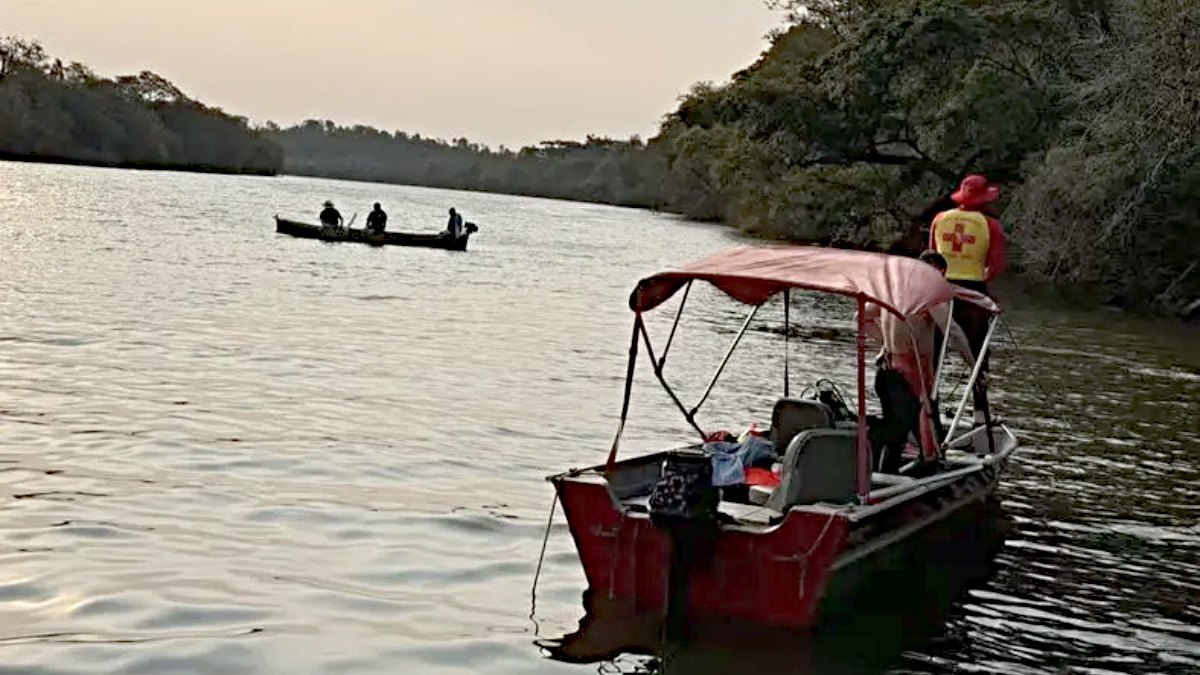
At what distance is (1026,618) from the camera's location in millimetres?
10359

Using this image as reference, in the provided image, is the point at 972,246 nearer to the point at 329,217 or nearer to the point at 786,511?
the point at 786,511

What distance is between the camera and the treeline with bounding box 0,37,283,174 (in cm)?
12731

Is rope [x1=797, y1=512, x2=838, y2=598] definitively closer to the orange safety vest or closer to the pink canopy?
the pink canopy

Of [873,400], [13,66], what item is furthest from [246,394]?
[13,66]

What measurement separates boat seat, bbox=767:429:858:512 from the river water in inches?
35.6

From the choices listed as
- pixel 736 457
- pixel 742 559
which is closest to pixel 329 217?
pixel 736 457

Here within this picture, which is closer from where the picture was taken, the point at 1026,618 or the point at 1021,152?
the point at 1026,618

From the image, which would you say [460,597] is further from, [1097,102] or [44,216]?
[44,216]

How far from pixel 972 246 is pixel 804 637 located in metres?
5.54

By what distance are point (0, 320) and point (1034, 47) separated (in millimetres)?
33184

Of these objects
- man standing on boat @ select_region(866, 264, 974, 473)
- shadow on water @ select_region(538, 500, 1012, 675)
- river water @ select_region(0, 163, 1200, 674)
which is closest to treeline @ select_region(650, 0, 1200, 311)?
river water @ select_region(0, 163, 1200, 674)

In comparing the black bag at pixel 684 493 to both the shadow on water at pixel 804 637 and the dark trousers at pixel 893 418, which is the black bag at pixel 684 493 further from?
the dark trousers at pixel 893 418

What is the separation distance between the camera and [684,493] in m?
8.96

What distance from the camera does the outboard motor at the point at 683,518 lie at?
898 cm
